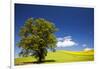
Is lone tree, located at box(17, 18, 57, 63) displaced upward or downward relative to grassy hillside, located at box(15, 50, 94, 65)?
upward

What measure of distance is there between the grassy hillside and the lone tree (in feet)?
0.16

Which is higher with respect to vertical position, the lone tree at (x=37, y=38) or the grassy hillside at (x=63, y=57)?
the lone tree at (x=37, y=38)

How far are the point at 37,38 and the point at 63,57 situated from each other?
350 mm

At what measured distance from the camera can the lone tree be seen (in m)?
2.11

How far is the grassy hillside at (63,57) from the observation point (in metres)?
2.10

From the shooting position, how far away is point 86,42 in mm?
2326

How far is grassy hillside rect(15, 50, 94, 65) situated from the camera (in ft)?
6.90

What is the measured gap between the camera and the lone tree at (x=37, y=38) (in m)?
2.11

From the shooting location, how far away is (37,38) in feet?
7.04

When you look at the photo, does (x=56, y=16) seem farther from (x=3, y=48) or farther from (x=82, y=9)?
(x=3, y=48)

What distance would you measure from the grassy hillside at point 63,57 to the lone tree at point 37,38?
0.05 metres

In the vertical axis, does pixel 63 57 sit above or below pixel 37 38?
below

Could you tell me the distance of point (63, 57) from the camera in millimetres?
2230
